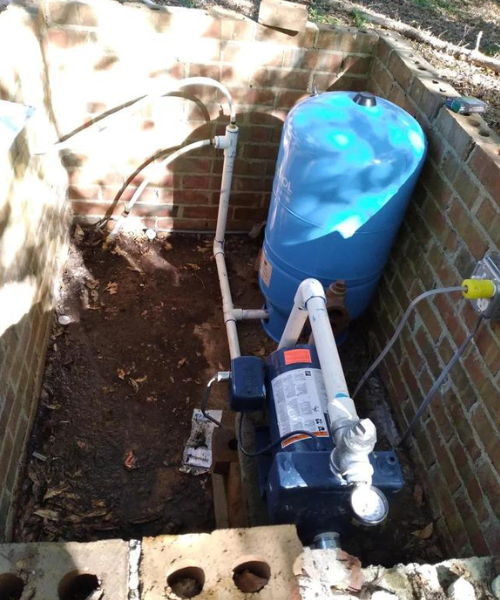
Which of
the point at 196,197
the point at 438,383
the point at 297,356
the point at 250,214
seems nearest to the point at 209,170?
the point at 196,197

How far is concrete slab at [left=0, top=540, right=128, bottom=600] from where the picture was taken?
1.31 meters

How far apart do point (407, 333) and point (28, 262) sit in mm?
2109

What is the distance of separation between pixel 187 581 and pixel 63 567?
345 mm

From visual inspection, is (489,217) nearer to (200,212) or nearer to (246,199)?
(246,199)

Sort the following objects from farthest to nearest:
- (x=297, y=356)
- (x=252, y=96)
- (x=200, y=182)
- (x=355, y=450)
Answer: (x=200, y=182), (x=252, y=96), (x=297, y=356), (x=355, y=450)

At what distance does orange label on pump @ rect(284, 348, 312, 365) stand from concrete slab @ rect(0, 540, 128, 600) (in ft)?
3.74

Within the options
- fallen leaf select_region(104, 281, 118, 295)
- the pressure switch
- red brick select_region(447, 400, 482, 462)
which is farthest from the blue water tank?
fallen leaf select_region(104, 281, 118, 295)

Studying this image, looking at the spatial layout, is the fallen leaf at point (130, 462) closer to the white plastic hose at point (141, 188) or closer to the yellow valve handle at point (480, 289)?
the white plastic hose at point (141, 188)

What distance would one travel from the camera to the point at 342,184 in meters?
2.50

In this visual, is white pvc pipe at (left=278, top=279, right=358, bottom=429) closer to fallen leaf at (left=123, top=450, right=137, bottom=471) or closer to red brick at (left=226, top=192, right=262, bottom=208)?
fallen leaf at (left=123, top=450, right=137, bottom=471)

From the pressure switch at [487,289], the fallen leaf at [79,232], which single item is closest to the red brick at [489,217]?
the pressure switch at [487,289]

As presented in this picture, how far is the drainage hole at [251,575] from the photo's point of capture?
141cm

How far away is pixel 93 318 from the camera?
3.36 m

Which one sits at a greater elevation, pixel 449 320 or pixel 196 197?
pixel 449 320
